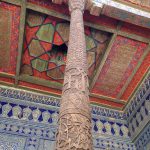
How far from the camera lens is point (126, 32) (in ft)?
17.1

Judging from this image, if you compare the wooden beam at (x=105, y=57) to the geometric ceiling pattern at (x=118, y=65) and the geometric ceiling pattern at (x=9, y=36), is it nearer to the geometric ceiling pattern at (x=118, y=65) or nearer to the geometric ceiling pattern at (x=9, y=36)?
the geometric ceiling pattern at (x=118, y=65)

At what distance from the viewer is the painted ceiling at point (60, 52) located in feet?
16.2

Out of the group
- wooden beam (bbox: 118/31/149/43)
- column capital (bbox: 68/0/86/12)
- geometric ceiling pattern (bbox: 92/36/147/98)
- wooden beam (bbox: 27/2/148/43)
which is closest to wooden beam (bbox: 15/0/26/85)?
wooden beam (bbox: 27/2/148/43)

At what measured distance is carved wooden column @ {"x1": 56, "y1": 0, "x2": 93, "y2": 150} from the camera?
1.97 meters

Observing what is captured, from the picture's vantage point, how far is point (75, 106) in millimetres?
2246

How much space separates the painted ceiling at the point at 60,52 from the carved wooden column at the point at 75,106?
A: 1.92 m

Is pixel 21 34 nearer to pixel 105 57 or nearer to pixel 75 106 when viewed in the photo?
pixel 105 57

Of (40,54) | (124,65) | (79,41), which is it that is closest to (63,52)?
(40,54)

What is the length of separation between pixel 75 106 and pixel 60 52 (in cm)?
338

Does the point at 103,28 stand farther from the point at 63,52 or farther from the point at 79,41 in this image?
the point at 79,41

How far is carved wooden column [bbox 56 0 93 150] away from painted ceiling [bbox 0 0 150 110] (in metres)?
1.92

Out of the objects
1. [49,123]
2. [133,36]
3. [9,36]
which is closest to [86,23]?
[133,36]

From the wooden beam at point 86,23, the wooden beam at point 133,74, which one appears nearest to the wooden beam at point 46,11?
the wooden beam at point 86,23

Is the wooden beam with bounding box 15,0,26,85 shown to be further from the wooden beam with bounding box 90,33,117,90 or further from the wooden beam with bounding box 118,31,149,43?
the wooden beam with bounding box 118,31,149,43
